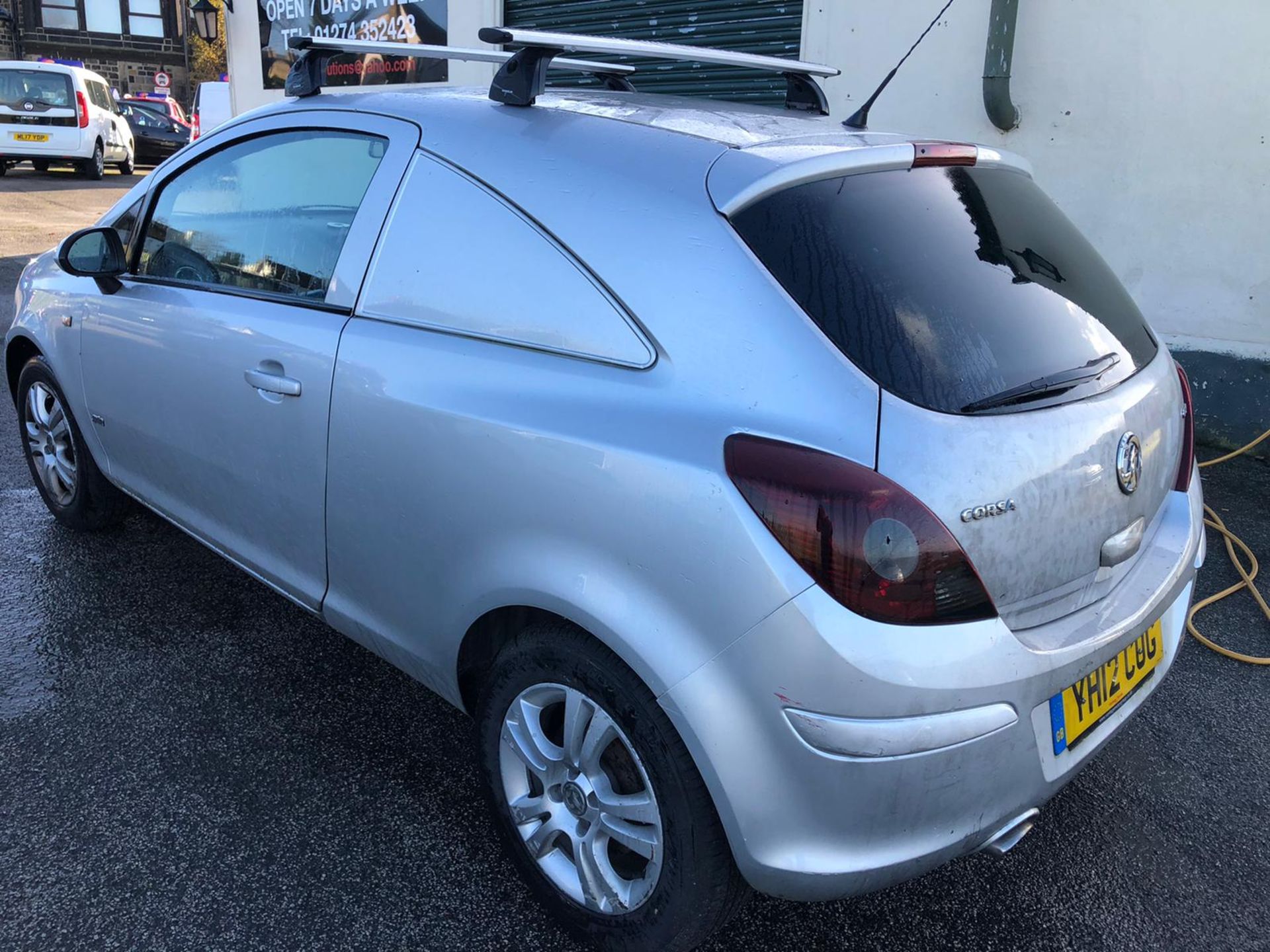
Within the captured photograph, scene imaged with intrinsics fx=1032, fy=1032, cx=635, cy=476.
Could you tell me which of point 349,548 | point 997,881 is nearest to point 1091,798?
point 997,881

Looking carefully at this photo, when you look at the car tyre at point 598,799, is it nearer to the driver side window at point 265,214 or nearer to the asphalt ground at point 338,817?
the asphalt ground at point 338,817

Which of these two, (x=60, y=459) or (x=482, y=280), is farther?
(x=60, y=459)

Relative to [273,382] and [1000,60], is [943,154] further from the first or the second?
[1000,60]

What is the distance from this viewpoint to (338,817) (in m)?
2.43

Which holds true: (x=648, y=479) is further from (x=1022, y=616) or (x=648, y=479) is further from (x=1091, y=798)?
(x=1091, y=798)

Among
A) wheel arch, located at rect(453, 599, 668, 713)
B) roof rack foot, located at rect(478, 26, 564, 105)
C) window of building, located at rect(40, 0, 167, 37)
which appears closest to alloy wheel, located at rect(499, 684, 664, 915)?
wheel arch, located at rect(453, 599, 668, 713)

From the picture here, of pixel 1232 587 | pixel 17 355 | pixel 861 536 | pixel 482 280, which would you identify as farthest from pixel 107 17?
pixel 861 536

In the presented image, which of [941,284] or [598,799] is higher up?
[941,284]

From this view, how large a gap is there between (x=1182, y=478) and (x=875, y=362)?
42.7 inches

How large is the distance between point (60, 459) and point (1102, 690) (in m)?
3.62

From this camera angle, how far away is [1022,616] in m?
1.78

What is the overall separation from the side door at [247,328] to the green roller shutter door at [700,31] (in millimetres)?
4297

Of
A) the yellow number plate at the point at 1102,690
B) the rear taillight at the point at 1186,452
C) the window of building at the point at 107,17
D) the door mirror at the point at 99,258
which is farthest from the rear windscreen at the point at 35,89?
the window of building at the point at 107,17

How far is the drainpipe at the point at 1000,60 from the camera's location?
5570 mm
